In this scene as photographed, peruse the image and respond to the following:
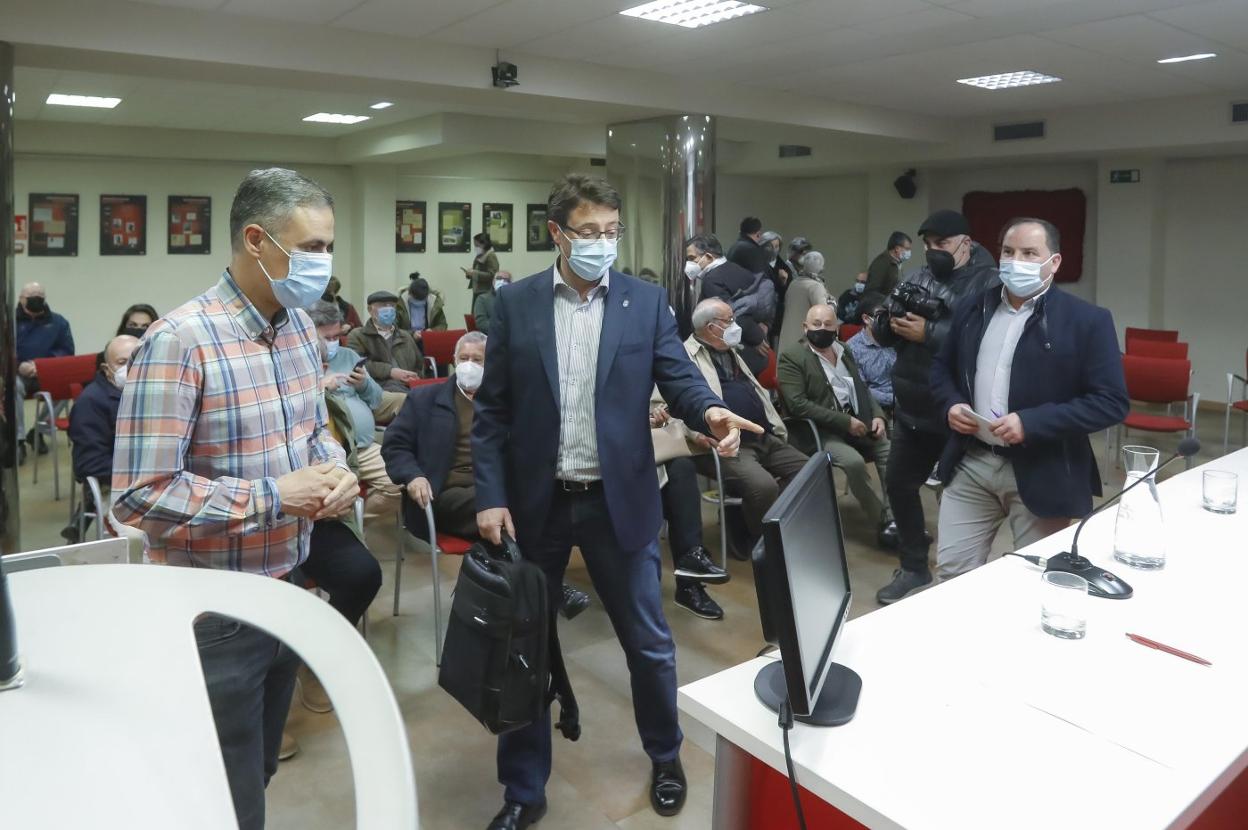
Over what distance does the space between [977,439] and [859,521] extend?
218 cm

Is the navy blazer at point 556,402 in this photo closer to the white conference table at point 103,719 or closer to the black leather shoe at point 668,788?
the black leather shoe at point 668,788

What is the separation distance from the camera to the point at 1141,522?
1976 mm

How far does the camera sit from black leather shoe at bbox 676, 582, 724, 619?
3624mm

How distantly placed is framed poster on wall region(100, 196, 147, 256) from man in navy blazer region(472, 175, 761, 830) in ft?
33.8

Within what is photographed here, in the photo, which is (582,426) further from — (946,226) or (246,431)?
(946,226)

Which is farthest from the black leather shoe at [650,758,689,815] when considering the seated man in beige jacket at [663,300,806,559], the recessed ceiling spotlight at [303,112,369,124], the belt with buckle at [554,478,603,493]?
the recessed ceiling spotlight at [303,112,369,124]

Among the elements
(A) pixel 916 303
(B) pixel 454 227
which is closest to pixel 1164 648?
(A) pixel 916 303

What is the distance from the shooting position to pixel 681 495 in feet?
12.7

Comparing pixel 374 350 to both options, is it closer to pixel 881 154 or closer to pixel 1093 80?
pixel 1093 80

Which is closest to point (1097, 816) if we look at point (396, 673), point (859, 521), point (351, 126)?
point (396, 673)

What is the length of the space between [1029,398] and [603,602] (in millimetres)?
1410

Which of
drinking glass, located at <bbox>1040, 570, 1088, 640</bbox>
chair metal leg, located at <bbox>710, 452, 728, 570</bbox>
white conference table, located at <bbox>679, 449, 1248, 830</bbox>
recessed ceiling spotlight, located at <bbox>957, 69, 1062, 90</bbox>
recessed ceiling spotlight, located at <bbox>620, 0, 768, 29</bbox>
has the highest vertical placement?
recessed ceiling spotlight, located at <bbox>957, 69, 1062, 90</bbox>

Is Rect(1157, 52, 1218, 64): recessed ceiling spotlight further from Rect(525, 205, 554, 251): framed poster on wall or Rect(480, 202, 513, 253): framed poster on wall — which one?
Rect(480, 202, 513, 253): framed poster on wall

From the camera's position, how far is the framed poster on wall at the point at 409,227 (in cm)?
1239
